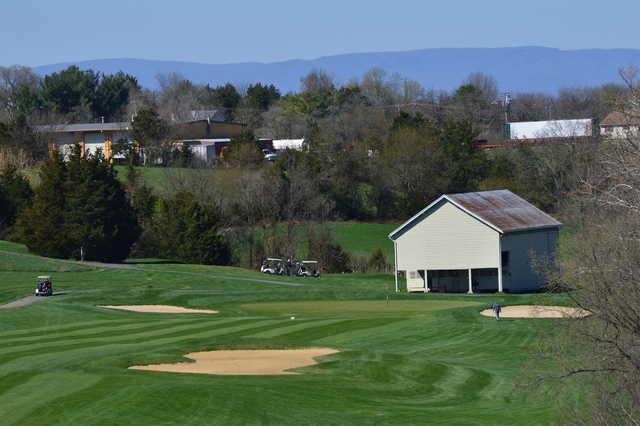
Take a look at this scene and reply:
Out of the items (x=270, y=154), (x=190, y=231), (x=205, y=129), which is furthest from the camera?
(x=205, y=129)

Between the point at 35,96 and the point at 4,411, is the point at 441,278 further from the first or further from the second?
the point at 35,96

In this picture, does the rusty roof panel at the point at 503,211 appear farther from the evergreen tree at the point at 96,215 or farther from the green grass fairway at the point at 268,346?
the evergreen tree at the point at 96,215

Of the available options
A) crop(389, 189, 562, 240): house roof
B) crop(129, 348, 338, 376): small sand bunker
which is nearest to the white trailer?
crop(389, 189, 562, 240): house roof

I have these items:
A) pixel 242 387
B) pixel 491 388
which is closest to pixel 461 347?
pixel 491 388

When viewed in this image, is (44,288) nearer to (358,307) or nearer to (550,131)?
(358,307)

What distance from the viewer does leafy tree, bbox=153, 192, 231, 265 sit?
91.4 m

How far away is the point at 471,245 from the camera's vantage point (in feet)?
237

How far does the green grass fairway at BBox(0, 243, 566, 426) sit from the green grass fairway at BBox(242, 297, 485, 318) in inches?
4.2

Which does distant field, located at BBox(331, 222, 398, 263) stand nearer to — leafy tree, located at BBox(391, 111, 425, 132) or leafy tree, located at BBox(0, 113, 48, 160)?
leafy tree, located at BBox(391, 111, 425, 132)

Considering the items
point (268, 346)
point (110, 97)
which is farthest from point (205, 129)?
point (268, 346)

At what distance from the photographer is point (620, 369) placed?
64.1 feet

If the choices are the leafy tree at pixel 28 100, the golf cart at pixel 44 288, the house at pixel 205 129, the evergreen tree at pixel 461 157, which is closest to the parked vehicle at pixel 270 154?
the house at pixel 205 129

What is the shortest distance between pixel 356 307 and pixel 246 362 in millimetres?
22987

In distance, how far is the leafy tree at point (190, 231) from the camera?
300 feet
